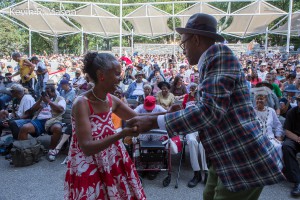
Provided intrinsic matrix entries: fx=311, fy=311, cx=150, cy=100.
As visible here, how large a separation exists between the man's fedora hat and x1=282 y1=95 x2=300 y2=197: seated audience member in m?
3.50

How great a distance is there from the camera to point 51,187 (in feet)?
15.5

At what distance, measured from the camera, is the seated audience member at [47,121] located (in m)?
6.01

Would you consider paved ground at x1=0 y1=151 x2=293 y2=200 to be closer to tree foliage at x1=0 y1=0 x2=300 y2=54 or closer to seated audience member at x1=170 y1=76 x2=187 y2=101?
seated audience member at x1=170 y1=76 x2=187 y2=101

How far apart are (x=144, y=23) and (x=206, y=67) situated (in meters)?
21.6

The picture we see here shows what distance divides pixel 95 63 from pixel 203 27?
857 mm

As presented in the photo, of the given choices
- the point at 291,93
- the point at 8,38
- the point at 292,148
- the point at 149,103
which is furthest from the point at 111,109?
the point at 8,38

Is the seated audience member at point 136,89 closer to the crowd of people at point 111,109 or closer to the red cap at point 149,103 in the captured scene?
the crowd of people at point 111,109

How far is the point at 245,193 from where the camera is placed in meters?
1.91

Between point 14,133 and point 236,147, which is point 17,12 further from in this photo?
point 236,147

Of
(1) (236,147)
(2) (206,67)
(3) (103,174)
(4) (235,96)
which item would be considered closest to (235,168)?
(1) (236,147)

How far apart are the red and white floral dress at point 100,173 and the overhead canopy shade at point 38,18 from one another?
17229 mm

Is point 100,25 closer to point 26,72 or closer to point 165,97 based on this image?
point 26,72

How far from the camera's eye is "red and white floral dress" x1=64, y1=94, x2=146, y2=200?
89.5 inches

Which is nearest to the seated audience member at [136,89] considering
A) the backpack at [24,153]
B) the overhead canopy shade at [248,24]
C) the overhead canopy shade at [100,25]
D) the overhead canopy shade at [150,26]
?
the backpack at [24,153]
